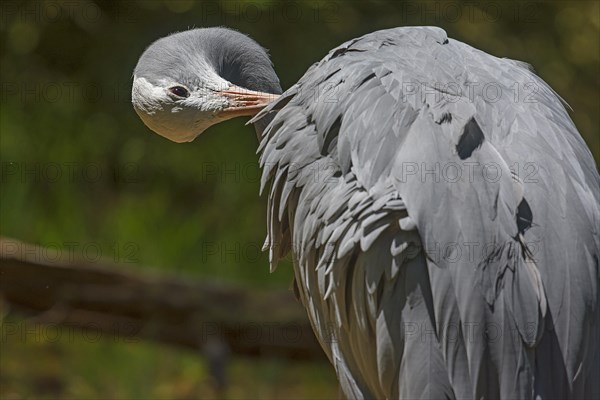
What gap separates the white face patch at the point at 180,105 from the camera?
3.73 meters

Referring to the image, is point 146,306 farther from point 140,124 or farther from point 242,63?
point 242,63

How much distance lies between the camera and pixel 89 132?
7.04 m

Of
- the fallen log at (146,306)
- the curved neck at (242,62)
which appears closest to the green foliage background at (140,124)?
the fallen log at (146,306)

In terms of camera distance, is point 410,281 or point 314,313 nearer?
point 410,281

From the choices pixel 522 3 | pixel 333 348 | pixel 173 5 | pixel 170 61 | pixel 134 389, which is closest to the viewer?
pixel 333 348

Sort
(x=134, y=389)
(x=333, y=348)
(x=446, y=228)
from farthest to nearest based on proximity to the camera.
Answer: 1. (x=134, y=389)
2. (x=333, y=348)
3. (x=446, y=228)

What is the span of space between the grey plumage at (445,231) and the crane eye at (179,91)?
2.54 feet

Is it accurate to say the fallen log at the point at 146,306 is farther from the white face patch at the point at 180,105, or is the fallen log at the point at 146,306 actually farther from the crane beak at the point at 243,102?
the crane beak at the point at 243,102

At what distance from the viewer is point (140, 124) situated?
721cm

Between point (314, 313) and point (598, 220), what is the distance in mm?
957

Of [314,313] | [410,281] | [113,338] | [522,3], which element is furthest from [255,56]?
[522,3]

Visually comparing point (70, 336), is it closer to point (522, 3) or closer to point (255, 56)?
point (255, 56)

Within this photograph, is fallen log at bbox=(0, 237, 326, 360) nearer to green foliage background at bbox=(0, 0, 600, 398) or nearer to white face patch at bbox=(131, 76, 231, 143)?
green foliage background at bbox=(0, 0, 600, 398)

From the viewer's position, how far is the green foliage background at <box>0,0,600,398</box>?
6570mm
